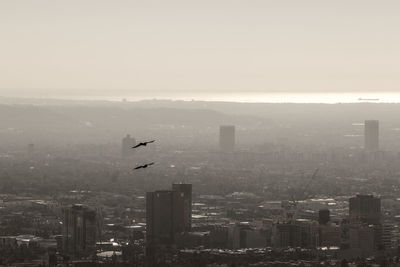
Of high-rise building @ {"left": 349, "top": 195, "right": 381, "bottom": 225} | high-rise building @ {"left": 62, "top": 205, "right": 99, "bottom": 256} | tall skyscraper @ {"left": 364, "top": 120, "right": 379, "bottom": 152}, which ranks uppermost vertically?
tall skyscraper @ {"left": 364, "top": 120, "right": 379, "bottom": 152}

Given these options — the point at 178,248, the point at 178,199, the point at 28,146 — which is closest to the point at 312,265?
the point at 178,248

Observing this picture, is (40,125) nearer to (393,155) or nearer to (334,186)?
(393,155)

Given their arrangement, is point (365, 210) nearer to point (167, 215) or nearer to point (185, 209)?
point (185, 209)

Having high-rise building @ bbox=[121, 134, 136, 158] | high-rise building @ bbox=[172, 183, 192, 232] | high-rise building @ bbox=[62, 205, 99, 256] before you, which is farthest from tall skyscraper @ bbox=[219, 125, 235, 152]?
high-rise building @ bbox=[62, 205, 99, 256]

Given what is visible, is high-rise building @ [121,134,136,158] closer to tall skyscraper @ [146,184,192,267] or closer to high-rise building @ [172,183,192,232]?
high-rise building @ [172,183,192,232]

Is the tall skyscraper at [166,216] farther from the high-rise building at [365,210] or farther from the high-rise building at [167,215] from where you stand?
the high-rise building at [365,210]
